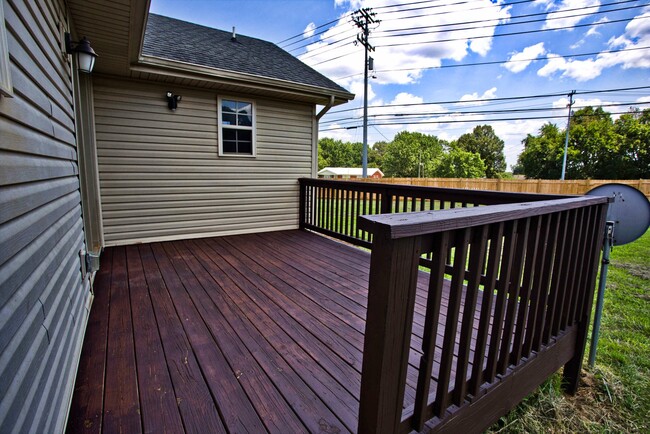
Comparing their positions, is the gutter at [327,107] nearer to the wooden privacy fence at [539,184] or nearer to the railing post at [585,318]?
the railing post at [585,318]

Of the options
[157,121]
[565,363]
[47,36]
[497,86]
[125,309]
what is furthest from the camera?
[497,86]

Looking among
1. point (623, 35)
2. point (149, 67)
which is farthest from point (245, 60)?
point (623, 35)

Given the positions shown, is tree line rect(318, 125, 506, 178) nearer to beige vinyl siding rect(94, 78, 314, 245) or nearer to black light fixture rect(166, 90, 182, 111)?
beige vinyl siding rect(94, 78, 314, 245)

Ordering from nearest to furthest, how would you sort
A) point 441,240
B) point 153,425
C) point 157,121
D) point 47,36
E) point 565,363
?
1. point 441,240
2. point 153,425
3. point 47,36
4. point 565,363
5. point 157,121

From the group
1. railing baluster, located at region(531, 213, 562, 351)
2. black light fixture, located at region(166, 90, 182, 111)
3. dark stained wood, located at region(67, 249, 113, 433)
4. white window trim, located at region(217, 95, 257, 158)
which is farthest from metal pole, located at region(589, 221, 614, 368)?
black light fixture, located at region(166, 90, 182, 111)

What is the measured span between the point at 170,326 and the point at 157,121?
339cm

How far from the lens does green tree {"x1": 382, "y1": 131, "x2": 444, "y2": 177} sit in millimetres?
46500

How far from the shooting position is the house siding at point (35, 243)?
33.3 inches

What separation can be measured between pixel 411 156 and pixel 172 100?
4496 cm

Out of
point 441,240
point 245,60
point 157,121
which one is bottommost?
point 441,240

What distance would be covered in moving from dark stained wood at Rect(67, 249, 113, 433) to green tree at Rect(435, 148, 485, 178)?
3852 cm

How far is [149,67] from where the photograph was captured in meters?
3.97

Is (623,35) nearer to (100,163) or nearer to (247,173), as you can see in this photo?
(247,173)

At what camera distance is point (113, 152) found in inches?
168
